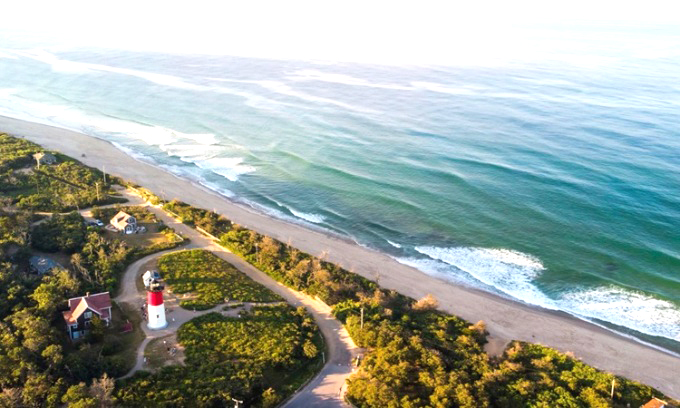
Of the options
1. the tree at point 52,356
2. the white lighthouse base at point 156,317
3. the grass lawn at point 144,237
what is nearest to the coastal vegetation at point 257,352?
the tree at point 52,356

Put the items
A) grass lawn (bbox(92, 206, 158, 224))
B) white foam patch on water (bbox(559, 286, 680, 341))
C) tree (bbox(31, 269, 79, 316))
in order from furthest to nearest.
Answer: grass lawn (bbox(92, 206, 158, 224)) < white foam patch on water (bbox(559, 286, 680, 341)) < tree (bbox(31, 269, 79, 316))

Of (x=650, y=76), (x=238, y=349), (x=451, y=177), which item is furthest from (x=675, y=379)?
(x=650, y=76)

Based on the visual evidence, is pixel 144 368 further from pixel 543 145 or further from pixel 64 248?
pixel 543 145

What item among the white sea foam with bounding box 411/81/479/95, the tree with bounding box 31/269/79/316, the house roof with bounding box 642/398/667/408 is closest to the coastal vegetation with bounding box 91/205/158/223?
the tree with bounding box 31/269/79/316

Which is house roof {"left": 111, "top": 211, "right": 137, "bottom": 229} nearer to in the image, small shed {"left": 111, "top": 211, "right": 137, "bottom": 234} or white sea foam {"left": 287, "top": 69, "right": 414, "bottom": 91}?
small shed {"left": 111, "top": 211, "right": 137, "bottom": 234}

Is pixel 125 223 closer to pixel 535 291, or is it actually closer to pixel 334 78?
pixel 535 291

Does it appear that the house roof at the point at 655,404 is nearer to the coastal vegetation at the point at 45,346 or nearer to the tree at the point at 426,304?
the tree at the point at 426,304
